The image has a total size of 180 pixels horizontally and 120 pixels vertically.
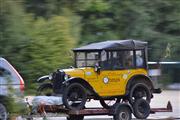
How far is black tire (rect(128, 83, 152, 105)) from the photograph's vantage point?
1560 centimetres

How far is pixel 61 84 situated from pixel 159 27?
1674 cm

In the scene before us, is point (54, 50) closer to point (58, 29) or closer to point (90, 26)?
point (58, 29)

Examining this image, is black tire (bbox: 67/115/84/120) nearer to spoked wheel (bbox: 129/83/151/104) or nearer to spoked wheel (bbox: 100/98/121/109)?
spoked wheel (bbox: 100/98/121/109)

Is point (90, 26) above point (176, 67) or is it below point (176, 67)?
above

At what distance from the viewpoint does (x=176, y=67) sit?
27.5m

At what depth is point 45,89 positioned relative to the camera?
14.9 m

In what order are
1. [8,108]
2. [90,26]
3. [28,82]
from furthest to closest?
[90,26] < [28,82] < [8,108]

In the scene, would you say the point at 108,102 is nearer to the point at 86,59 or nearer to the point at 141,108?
the point at 141,108

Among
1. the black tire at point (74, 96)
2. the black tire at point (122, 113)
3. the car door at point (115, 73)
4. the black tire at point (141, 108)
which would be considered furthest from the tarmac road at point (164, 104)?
the car door at point (115, 73)

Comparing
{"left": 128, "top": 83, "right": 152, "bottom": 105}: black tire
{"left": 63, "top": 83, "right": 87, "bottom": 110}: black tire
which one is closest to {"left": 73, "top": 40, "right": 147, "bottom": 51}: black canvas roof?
{"left": 128, "top": 83, "right": 152, "bottom": 105}: black tire

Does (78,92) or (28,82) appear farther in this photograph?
(28,82)

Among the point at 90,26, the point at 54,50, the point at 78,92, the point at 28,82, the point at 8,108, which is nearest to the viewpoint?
the point at 8,108

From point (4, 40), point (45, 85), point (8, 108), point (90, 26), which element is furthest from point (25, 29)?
point (8, 108)

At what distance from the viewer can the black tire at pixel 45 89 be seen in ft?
47.5
